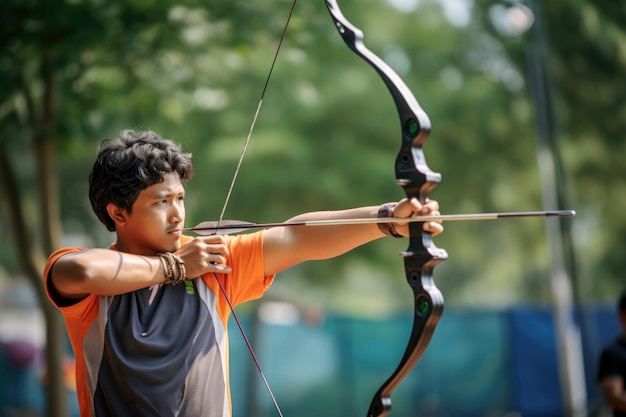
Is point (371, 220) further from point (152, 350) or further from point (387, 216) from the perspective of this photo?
point (152, 350)

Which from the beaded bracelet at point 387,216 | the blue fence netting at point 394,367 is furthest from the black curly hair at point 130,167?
the blue fence netting at point 394,367

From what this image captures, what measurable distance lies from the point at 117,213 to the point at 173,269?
0.22 m

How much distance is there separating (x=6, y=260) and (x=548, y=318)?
15.5 m

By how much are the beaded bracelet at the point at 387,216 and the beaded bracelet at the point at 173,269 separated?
1.62 feet

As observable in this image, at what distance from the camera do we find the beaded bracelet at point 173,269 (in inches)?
90.9

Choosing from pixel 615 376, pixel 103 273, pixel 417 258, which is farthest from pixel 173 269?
pixel 615 376

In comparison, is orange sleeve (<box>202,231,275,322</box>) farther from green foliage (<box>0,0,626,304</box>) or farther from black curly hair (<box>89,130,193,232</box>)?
green foliage (<box>0,0,626,304</box>)

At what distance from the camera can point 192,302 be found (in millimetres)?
2363

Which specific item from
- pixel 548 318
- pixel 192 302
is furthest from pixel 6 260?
pixel 192 302

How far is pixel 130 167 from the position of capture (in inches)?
92.4

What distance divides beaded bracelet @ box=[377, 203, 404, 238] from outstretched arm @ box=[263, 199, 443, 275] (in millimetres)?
11

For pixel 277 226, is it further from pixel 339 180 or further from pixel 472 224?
pixel 472 224

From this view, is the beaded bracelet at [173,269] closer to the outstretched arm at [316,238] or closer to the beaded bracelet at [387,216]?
the outstretched arm at [316,238]

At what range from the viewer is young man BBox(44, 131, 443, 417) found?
226 centimetres
